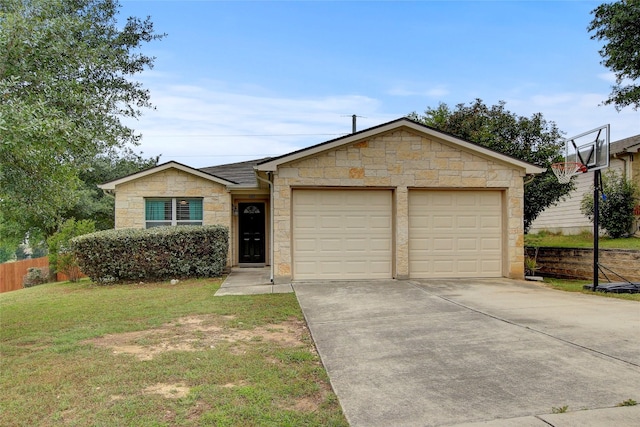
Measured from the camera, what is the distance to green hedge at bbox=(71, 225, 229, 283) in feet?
35.9

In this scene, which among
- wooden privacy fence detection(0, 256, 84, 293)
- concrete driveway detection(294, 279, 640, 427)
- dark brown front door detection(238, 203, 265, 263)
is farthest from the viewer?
wooden privacy fence detection(0, 256, 84, 293)

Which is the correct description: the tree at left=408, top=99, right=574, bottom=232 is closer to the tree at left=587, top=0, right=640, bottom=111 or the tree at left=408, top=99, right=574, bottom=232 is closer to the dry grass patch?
the tree at left=587, top=0, right=640, bottom=111

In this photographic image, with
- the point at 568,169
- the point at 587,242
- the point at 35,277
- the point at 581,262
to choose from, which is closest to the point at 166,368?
the point at 568,169

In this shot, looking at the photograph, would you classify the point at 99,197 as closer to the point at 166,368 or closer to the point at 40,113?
the point at 40,113

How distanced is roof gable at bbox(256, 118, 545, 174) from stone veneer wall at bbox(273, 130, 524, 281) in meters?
0.14

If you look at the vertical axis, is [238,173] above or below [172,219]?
above

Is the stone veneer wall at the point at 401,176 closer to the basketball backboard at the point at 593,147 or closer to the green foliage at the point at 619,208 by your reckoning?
the basketball backboard at the point at 593,147

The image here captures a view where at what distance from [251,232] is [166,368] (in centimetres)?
1046

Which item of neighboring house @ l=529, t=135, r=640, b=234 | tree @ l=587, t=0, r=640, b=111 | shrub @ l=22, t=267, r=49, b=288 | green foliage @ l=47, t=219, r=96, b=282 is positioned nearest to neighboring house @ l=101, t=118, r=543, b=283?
neighboring house @ l=529, t=135, r=640, b=234

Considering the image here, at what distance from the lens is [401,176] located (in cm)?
1023

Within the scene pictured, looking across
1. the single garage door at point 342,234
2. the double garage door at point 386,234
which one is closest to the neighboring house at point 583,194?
the double garage door at point 386,234

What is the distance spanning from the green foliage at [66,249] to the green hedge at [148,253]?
207 cm

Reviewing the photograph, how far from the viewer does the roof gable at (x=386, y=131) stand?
9.81 m

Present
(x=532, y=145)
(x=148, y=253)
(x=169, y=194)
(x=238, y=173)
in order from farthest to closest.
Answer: (x=238, y=173) → (x=532, y=145) → (x=169, y=194) → (x=148, y=253)
